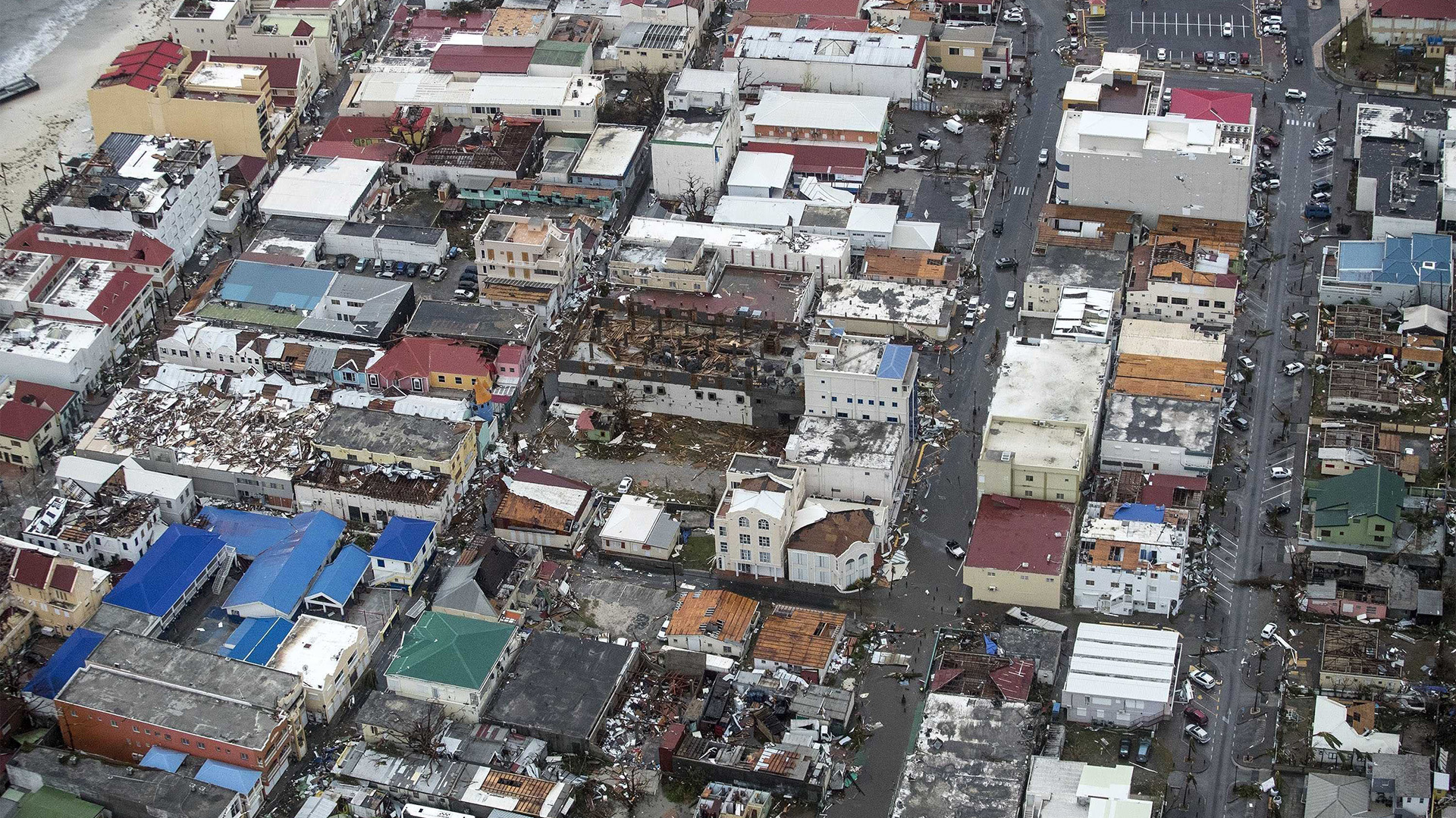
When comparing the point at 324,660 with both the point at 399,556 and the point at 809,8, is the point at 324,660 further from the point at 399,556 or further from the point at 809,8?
the point at 809,8

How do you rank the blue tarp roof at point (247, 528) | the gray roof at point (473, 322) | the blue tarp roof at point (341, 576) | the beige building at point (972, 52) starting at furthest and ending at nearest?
the beige building at point (972, 52) → the gray roof at point (473, 322) → the blue tarp roof at point (247, 528) → the blue tarp roof at point (341, 576)

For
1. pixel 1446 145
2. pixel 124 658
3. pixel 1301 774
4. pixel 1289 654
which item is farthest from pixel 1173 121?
pixel 124 658

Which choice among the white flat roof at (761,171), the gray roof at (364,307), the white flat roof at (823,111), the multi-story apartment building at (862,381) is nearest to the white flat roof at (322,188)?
the gray roof at (364,307)

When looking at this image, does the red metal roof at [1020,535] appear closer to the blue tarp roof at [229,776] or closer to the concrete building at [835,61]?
the blue tarp roof at [229,776]

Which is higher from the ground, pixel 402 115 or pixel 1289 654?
pixel 402 115

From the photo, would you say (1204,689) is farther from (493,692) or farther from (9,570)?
(9,570)
